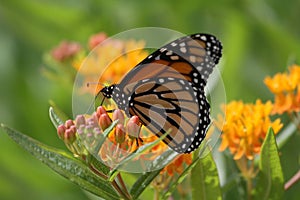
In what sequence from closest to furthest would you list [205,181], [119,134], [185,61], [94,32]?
1. [119,134]
2. [205,181]
3. [185,61]
4. [94,32]

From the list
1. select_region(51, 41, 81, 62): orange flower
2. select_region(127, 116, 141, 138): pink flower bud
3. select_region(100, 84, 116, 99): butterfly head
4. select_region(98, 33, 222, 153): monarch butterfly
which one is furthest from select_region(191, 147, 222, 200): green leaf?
select_region(51, 41, 81, 62): orange flower

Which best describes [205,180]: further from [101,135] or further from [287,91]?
[287,91]

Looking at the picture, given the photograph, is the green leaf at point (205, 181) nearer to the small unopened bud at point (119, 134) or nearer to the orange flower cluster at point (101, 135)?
the orange flower cluster at point (101, 135)

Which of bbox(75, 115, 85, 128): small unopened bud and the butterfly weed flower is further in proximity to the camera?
the butterfly weed flower

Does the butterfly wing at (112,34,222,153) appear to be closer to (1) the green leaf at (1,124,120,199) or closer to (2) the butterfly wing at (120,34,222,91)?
(2) the butterfly wing at (120,34,222,91)

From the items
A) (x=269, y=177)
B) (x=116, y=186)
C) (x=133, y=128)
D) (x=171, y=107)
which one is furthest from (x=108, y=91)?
(x=269, y=177)

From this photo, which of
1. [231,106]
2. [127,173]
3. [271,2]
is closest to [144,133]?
[127,173]

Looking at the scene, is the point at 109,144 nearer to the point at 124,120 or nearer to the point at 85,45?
the point at 124,120
